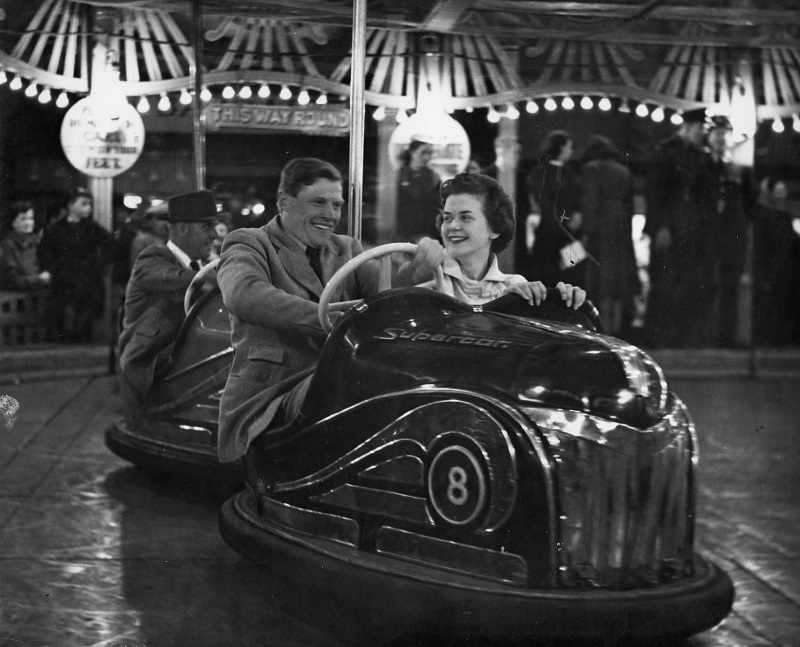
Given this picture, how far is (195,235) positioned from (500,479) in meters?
0.74

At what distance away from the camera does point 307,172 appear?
1.95m

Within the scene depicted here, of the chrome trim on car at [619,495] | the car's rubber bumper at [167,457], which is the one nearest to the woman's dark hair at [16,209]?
the car's rubber bumper at [167,457]

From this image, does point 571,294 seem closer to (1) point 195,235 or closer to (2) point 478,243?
(2) point 478,243

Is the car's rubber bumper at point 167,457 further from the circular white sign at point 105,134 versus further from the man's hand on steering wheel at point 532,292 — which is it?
Result: the man's hand on steering wheel at point 532,292

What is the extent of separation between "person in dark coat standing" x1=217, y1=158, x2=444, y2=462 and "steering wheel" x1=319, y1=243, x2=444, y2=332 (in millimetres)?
24

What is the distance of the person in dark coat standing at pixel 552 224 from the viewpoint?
1.93m

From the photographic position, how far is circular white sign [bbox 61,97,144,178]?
2.00 meters

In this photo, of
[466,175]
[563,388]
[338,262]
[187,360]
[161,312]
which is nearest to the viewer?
[563,388]

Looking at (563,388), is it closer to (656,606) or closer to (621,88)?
(656,606)

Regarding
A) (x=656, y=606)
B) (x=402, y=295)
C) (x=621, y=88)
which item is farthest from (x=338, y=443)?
(x=621, y=88)

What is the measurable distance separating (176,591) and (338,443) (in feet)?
1.53

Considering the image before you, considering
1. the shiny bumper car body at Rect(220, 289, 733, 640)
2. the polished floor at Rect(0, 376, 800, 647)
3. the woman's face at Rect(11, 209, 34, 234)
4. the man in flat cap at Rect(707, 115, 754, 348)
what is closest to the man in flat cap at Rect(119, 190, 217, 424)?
the polished floor at Rect(0, 376, 800, 647)

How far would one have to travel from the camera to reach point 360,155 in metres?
1.91

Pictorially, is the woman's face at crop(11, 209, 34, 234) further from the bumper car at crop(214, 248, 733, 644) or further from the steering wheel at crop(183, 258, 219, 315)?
the bumper car at crop(214, 248, 733, 644)
